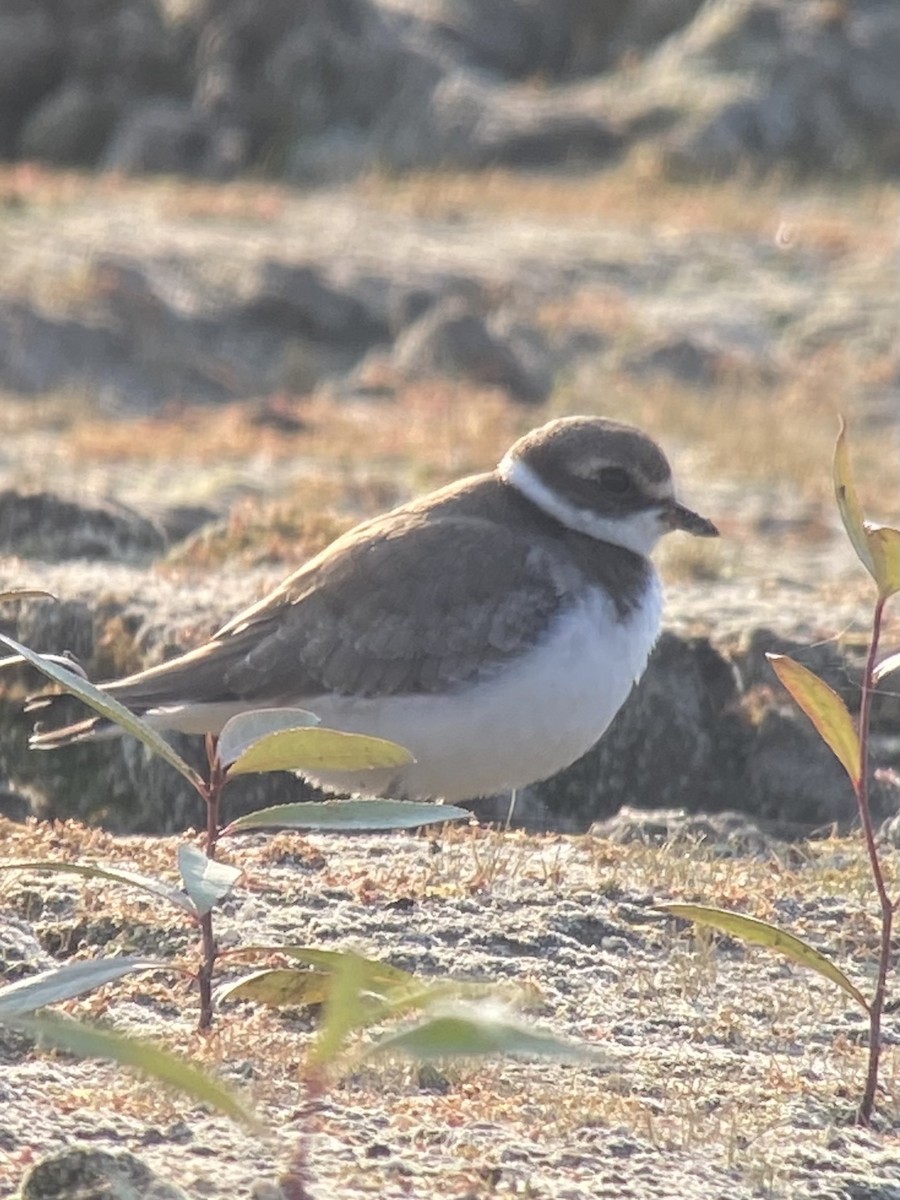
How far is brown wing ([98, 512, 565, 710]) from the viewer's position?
6250mm

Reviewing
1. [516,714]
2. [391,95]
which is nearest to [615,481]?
[516,714]

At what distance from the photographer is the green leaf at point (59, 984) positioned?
3.64 metres

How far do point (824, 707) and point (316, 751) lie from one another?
39.2 inches

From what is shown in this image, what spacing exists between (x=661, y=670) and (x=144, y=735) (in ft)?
13.1

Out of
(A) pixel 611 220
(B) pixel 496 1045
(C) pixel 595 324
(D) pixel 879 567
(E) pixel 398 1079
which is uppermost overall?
(A) pixel 611 220

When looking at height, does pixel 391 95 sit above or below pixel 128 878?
above

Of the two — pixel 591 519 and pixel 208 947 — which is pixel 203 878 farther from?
pixel 591 519

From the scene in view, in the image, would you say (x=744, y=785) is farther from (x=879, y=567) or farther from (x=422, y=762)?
(x=879, y=567)

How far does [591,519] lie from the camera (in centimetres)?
669

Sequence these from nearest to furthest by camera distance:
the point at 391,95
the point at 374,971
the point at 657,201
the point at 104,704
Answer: the point at 374,971
the point at 104,704
the point at 657,201
the point at 391,95

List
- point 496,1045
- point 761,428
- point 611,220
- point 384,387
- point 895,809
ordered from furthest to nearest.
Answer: point 611,220 < point 384,387 < point 761,428 < point 895,809 < point 496,1045

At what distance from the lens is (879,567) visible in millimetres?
4281

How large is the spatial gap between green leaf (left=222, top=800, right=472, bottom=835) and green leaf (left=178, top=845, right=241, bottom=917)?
0.16 meters

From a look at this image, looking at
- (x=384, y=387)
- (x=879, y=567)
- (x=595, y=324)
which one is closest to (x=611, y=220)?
(x=595, y=324)
